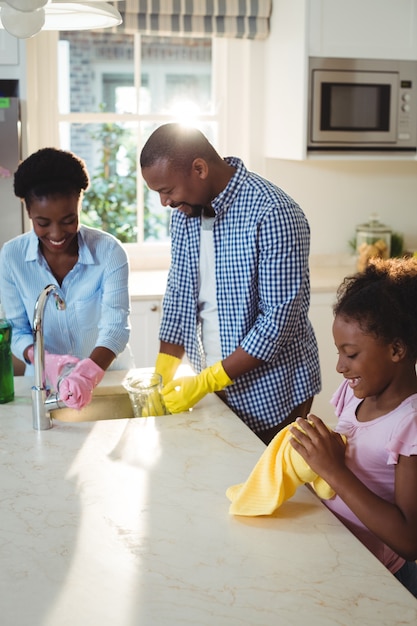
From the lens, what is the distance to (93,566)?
125cm

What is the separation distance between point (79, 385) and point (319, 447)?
2.38ft

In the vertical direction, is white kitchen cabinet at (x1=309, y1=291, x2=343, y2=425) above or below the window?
below

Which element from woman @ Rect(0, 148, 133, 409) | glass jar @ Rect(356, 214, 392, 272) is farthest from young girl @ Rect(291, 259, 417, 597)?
glass jar @ Rect(356, 214, 392, 272)

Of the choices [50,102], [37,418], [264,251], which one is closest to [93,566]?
[37,418]

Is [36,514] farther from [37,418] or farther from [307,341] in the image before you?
Answer: [307,341]

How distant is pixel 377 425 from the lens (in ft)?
5.05

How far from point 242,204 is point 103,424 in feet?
2.18

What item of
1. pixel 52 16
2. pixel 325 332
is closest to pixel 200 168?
pixel 52 16

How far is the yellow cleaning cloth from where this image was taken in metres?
1.42

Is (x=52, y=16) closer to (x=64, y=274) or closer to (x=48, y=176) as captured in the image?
(x=48, y=176)

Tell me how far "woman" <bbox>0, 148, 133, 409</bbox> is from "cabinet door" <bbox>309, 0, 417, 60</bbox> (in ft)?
6.11

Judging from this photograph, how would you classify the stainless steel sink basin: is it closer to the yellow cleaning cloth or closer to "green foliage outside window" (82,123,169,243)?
the yellow cleaning cloth

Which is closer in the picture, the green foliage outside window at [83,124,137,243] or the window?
the window

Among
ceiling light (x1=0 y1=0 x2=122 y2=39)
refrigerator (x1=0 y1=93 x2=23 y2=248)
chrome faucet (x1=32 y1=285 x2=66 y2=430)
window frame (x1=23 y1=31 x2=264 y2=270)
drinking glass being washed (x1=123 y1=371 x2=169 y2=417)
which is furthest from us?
window frame (x1=23 y1=31 x2=264 y2=270)
